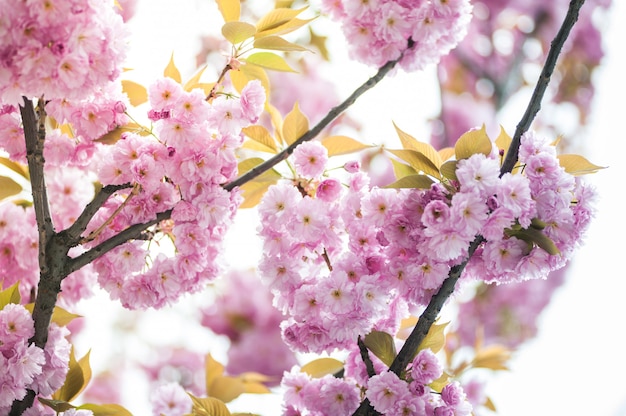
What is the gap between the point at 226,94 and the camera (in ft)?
3.06

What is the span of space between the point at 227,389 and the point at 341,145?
49cm

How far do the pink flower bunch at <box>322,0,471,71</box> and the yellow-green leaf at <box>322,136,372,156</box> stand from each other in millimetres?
111

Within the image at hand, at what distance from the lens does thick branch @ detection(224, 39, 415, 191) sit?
0.94 metres

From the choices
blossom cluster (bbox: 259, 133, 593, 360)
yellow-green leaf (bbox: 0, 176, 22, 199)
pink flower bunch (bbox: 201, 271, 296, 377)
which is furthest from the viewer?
pink flower bunch (bbox: 201, 271, 296, 377)

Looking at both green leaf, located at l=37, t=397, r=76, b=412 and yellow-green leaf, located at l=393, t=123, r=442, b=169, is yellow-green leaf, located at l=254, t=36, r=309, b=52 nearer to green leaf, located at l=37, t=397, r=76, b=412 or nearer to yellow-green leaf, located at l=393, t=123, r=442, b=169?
yellow-green leaf, located at l=393, t=123, r=442, b=169

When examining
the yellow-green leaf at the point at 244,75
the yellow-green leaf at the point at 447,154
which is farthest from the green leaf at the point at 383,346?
the yellow-green leaf at the point at 244,75

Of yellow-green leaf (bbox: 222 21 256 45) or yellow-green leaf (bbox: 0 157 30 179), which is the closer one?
yellow-green leaf (bbox: 222 21 256 45)

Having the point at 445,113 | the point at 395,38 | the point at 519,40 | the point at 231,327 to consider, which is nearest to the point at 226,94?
the point at 395,38

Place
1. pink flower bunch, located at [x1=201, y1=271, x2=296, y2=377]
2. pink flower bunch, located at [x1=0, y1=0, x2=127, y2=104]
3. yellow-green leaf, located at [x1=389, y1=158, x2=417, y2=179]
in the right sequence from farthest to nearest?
pink flower bunch, located at [x1=201, y1=271, x2=296, y2=377] → yellow-green leaf, located at [x1=389, y1=158, x2=417, y2=179] → pink flower bunch, located at [x1=0, y1=0, x2=127, y2=104]

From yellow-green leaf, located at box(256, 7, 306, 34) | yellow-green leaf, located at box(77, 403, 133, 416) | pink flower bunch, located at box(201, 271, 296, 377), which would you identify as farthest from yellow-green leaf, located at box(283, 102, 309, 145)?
pink flower bunch, located at box(201, 271, 296, 377)

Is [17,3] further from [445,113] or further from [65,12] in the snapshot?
[445,113]

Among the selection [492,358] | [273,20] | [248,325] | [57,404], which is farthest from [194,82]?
[248,325]

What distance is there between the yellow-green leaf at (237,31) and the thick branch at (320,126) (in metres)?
0.14

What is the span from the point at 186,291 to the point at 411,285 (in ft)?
1.11
